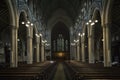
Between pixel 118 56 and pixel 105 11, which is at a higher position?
pixel 105 11

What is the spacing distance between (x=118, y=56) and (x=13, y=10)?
2363 cm

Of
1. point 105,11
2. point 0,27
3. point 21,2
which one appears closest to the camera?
point 105,11

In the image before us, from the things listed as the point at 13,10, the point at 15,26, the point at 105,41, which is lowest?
the point at 105,41

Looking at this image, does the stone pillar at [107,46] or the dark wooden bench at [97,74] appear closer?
the dark wooden bench at [97,74]

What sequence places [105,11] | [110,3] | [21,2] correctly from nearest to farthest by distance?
1. [110,3]
2. [105,11]
3. [21,2]

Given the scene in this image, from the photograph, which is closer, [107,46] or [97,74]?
[97,74]

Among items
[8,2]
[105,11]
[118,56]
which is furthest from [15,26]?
[118,56]

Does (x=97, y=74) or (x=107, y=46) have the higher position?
(x=107, y=46)

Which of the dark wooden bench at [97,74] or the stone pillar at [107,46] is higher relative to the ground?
the stone pillar at [107,46]

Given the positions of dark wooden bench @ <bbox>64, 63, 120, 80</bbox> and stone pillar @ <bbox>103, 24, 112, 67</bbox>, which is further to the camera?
stone pillar @ <bbox>103, 24, 112, 67</bbox>

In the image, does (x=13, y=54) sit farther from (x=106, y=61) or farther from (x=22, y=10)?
(x=106, y=61)

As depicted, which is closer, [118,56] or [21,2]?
[21,2]

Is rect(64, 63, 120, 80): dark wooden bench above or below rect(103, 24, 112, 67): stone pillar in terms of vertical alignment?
below

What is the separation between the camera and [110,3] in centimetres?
2611
